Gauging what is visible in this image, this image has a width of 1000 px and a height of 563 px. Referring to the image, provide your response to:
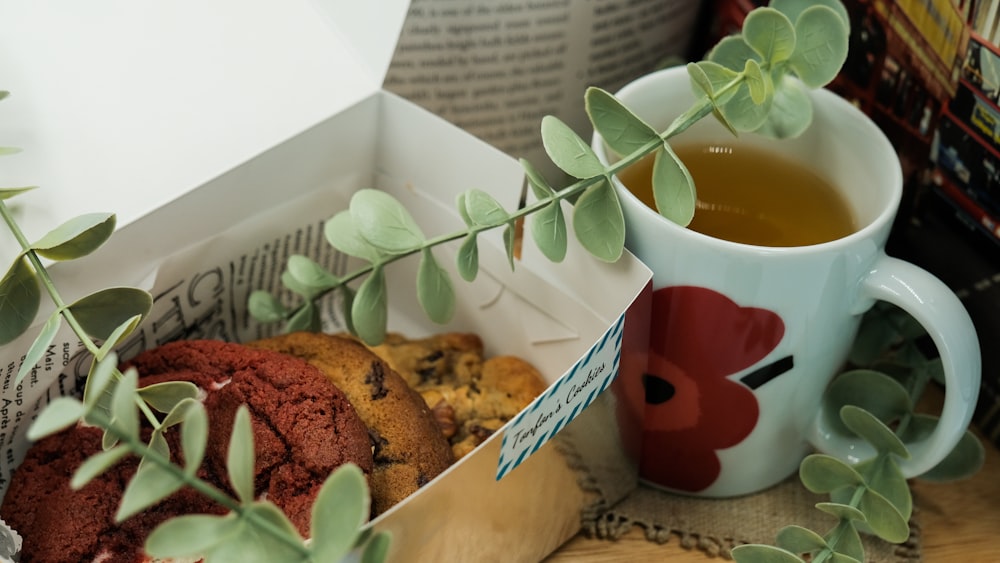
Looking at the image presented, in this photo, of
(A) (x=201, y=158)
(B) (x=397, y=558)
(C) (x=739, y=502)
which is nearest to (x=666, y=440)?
(C) (x=739, y=502)

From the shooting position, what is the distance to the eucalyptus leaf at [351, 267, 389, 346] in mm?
543

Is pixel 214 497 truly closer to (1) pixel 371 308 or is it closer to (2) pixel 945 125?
(1) pixel 371 308

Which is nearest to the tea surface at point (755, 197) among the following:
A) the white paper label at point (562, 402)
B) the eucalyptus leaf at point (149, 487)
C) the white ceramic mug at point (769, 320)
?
the white ceramic mug at point (769, 320)

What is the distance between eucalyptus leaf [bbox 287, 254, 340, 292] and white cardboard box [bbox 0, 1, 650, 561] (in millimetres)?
44

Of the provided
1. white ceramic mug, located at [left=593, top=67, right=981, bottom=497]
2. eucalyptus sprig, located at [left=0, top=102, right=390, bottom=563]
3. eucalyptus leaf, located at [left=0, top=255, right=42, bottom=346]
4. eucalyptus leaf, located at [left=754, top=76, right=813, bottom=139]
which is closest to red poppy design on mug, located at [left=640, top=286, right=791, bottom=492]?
white ceramic mug, located at [left=593, top=67, right=981, bottom=497]

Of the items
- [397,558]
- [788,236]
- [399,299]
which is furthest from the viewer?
[399,299]

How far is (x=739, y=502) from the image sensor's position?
619mm

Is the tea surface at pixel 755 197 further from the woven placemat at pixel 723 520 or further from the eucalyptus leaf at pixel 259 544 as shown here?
the eucalyptus leaf at pixel 259 544

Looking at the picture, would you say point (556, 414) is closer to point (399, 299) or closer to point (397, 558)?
point (397, 558)

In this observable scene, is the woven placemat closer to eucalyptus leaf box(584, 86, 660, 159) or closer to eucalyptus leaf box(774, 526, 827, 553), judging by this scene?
eucalyptus leaf box(774, 526, 827, 553)

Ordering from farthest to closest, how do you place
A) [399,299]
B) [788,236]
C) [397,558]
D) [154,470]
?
[399,299]
[788,236]
[397,558]
[154,470]

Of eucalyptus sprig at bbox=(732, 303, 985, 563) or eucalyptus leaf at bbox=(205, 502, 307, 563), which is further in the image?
eucalyptus sprig at bbox=(732, 303, 985, 563)

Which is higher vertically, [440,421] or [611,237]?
[611,237]

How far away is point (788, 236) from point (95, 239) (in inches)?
14.3
